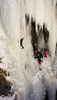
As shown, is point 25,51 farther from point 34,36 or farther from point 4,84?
point 4,84

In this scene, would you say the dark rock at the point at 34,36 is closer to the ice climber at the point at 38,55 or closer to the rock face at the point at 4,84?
the ice climber at the point at 38,55

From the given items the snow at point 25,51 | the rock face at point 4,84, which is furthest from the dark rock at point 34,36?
the rock face at point 4,84

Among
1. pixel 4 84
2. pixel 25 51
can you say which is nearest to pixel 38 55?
pixel 25 51

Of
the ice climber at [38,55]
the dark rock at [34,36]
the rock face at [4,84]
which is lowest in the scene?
the rock face at [4,84]

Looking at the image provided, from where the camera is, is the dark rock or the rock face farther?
the dark rock

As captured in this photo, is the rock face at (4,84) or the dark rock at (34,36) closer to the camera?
the rock face at (4,84)

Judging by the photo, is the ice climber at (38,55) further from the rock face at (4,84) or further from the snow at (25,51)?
the rock face at (4,84)

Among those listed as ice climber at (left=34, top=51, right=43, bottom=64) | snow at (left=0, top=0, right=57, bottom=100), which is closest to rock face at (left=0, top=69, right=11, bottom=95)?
snow at (left=0, top=0, right=57, bottom=100)

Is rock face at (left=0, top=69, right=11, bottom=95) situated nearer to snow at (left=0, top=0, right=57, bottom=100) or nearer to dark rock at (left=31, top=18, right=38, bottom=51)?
snow at (left=0, top=0, right=57, bottom=100)

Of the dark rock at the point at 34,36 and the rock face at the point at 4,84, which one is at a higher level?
the dark rock at the point at 34,36
